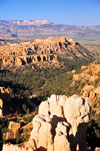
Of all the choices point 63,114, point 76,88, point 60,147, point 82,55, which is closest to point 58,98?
point 63,114

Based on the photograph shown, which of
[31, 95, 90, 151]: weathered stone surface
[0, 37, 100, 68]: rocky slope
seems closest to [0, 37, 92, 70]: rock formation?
[0, 37, 100, 68]: rocky slope

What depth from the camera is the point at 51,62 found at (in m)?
139

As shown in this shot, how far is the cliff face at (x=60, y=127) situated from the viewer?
1877cm

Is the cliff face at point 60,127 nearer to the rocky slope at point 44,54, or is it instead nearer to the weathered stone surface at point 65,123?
the weathered stone surface at point 65,123

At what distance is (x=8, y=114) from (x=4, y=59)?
280 feet

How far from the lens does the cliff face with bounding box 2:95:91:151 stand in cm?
1877

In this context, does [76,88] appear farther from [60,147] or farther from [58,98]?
[60,147]

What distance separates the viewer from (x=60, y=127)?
1938cm

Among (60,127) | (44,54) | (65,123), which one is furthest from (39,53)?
(60,127)

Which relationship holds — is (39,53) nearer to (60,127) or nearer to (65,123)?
(65,123)

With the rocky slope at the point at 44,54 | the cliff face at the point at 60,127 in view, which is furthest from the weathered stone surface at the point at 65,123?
the rocky slope at the point at 44,54

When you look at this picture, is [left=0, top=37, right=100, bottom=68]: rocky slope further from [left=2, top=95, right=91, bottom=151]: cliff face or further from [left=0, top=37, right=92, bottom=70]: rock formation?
[left=2, top=95, right=91, bottom=151]: cliff face

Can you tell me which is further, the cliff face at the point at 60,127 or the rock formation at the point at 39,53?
the rock formation at the point at 39,53

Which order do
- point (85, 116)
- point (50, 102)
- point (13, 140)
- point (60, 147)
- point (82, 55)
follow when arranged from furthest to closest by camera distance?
point (82, 55), point (13, 140), point (50, 102), point (85, 116), point (60, 147)
